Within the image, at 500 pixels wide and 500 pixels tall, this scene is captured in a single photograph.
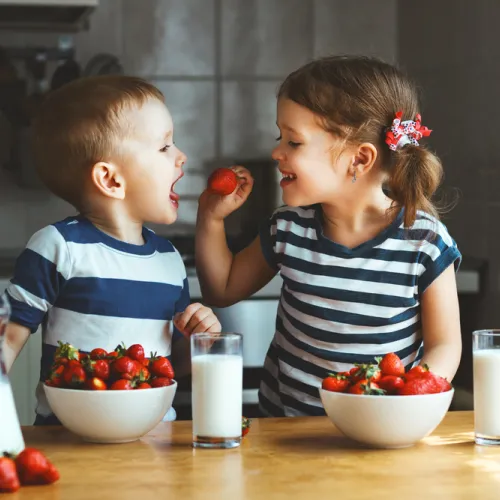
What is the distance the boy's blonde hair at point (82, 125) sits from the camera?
5.20 ft

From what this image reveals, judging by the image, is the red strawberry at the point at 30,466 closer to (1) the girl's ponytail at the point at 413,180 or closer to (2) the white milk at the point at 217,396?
(2) the white milk at the point at 217,396

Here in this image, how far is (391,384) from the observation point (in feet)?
3.90

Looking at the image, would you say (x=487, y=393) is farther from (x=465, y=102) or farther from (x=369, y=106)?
(x=465, y=102)

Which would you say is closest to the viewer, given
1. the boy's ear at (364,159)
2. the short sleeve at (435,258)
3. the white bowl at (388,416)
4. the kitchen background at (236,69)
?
the white bowl at (388,416)

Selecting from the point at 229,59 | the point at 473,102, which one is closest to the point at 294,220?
the point at 473,102

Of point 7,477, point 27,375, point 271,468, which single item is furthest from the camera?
point 27,375

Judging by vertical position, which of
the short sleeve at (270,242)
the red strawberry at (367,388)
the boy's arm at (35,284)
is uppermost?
the short sleeve at (270,242)

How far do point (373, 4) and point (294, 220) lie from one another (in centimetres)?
173

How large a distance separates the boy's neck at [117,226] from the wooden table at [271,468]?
0.41 m

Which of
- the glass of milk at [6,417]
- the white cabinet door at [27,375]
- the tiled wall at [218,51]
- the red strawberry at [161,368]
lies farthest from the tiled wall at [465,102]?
the glass of milk at [6,417]

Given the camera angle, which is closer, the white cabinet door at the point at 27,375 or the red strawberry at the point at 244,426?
the red strawberry at the point at 244,426

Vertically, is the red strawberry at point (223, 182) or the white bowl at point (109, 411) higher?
the red strawberry at point (223, 182)

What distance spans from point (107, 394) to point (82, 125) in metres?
0.58

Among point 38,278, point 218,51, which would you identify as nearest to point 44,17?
point 218,51
